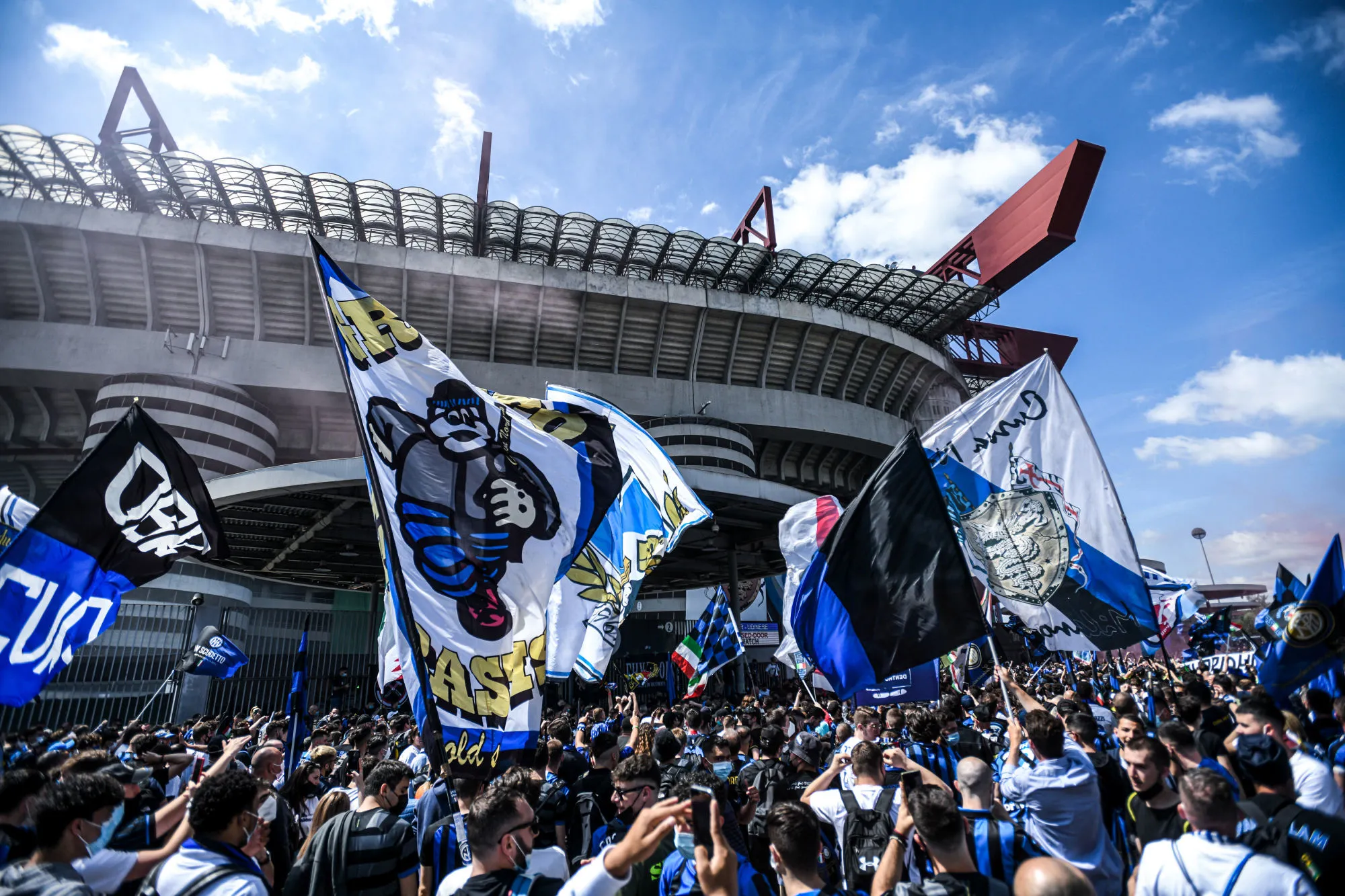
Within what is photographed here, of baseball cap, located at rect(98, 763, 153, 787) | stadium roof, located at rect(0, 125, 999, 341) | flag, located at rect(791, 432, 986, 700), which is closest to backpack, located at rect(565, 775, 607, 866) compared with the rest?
flag, located at rect(791, 432, 986, 700)

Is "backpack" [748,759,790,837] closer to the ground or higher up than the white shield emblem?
closer to the ground

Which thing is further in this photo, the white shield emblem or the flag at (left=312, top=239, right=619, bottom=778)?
the white shield emblem

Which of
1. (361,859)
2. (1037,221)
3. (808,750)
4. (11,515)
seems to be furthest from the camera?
(1037,221)

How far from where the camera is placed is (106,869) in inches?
122

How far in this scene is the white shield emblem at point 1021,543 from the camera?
693cm

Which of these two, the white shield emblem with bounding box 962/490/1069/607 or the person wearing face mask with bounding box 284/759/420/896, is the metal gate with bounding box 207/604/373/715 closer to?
the person wearing face mask with bounding box 284/759/420/896

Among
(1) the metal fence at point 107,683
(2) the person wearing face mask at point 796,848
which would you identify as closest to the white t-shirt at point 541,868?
(2) the person wearing face mask at point 796,848

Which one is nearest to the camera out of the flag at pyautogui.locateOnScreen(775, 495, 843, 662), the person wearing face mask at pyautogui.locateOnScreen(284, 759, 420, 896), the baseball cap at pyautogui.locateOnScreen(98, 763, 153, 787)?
the person wearing face mask at pyautogui.locateOnScreen(284, 759, 420, 896)

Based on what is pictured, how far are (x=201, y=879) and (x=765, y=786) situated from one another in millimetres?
3356

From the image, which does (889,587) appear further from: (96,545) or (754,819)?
(96,545)

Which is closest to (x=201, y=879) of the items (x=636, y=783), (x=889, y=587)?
(x=636, y=783)

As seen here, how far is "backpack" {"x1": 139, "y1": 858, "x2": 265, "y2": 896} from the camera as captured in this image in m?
2.68

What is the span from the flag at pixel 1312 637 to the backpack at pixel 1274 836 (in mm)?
3960

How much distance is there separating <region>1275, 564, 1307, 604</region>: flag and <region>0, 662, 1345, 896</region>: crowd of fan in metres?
4.08
